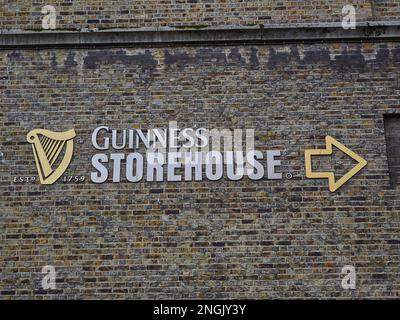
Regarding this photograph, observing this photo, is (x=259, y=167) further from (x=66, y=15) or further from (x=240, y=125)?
(x=66, y=15)

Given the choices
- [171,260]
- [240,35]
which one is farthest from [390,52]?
[171,260]

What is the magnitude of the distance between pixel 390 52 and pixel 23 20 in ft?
18.4

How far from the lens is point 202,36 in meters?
10.3

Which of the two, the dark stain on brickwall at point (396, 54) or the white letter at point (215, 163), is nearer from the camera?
the white letter at point (215, 163)

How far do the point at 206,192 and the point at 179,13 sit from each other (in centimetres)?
294

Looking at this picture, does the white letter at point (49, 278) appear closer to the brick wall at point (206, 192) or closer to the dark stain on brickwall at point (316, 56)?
the brick wall at point (206, 192)

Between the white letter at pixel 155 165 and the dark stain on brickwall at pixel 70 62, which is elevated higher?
the dark stain on brickwall at pixel 70 62

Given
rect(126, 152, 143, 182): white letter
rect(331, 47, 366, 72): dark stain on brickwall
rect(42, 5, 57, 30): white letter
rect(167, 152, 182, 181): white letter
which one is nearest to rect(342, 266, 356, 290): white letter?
rect(167, 152, 182, 181): white letter

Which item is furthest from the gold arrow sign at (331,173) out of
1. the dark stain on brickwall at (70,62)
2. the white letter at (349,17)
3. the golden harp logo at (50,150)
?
the dark stain on brickwall at (70,62)

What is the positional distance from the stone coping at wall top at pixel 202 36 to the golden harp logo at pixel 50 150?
1.43 metres

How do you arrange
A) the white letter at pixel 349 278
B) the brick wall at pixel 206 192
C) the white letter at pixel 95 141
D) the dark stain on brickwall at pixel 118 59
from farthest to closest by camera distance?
the dark stain on brickwall at pixel 118 59, the white letter at pixel 95 141, the brick wall at pixel 206 192, the white letter at pixel 349 278

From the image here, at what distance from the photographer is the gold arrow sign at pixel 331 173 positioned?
9539mm

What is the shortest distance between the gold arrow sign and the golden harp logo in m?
3.39

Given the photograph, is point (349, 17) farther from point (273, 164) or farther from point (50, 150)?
point (50, 150)
